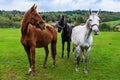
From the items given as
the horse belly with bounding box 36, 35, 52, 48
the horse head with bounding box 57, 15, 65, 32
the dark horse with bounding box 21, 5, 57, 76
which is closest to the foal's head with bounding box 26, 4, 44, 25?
the dark horse with bounding box 21, 5, 57, 76

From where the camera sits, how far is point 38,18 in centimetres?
1120

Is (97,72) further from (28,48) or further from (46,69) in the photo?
(28,48)

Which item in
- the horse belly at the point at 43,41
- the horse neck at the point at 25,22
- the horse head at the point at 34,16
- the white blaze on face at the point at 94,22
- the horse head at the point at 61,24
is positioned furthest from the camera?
the horse head at the point at 61,24

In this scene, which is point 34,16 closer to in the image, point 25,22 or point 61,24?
point 25,22

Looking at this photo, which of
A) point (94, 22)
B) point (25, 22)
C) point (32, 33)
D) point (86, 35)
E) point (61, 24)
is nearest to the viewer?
point (94, 22)

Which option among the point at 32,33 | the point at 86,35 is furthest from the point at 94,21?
the point at 32,33

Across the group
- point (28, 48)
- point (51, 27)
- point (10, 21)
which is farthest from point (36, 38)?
point (10, 21)

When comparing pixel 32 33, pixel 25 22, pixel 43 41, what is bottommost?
pixel 43 41

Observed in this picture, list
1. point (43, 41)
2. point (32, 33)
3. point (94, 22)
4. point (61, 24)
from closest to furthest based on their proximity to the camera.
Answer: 1. point (94, 22)
2. point (32, 33)
3. point (43, 41)
4. point (61, 24)

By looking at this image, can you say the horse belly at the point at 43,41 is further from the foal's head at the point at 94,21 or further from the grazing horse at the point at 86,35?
the foal's head at the point at 94,21

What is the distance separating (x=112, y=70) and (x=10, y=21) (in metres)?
62.3

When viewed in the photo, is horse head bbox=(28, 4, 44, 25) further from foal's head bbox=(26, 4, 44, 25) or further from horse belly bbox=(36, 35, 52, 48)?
horse belly bbox=(36, 35, 52, 48)

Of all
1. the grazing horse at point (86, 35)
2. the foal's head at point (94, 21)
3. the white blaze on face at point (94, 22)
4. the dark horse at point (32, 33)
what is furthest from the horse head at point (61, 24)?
the white blaze on face at point (94, 22)

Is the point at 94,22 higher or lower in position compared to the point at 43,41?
higher
